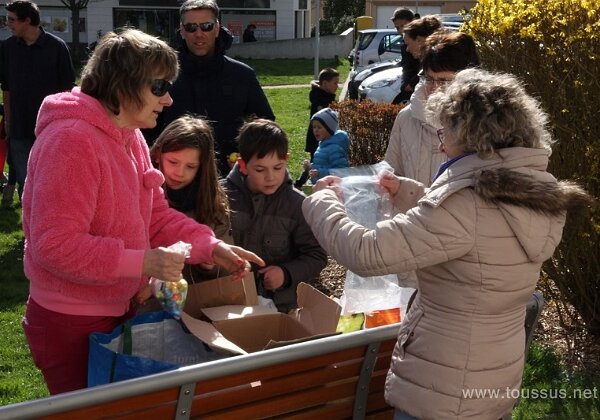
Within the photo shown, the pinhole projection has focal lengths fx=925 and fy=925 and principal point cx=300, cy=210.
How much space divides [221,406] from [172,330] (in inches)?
18.0

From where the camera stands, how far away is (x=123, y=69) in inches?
112

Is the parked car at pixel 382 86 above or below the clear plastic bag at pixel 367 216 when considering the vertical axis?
below

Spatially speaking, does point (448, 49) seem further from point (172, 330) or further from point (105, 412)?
point (105, 412)

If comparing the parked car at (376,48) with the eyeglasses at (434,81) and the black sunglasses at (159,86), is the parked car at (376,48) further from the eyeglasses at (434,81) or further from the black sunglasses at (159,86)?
the black sunglasses at (159,86)

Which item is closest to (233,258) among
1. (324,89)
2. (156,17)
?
(324,89)

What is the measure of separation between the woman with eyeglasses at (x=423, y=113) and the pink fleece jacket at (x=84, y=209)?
1840 millimetres

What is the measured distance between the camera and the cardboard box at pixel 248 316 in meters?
3.25

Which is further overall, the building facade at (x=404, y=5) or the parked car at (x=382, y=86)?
the building facade at (x=404, y=5)

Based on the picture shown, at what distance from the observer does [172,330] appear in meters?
3.04

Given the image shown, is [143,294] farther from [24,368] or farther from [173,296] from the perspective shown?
[24,368]

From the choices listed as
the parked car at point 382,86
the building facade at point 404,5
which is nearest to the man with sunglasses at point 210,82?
the parked car at point 382,86

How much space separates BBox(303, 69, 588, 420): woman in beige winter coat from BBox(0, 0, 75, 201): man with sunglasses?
6.00 metres

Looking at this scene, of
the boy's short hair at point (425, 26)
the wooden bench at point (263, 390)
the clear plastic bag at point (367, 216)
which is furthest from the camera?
the boy's short hair at point (425, 26)

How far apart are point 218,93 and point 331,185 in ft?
6.70
